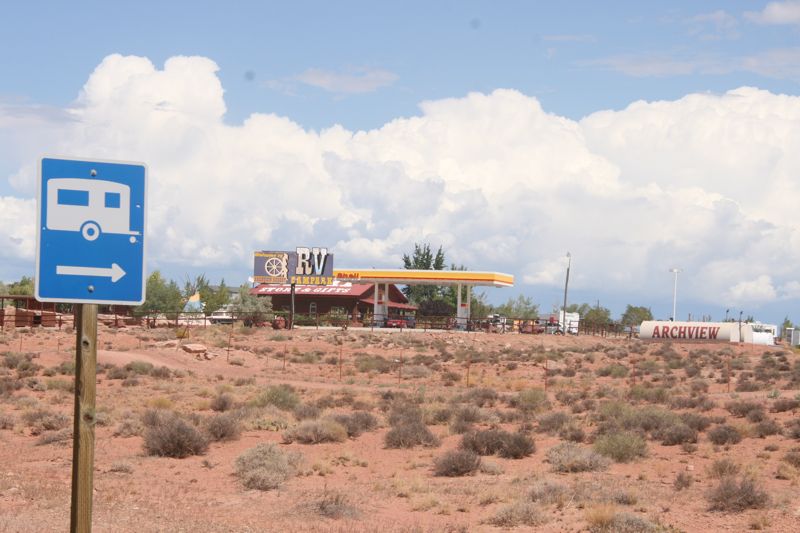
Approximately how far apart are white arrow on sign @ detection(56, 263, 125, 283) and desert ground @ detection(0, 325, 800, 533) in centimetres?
838

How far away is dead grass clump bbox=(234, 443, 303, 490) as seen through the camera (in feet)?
56.1

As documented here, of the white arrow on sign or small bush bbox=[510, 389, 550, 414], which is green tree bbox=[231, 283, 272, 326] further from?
the white arrow on sign

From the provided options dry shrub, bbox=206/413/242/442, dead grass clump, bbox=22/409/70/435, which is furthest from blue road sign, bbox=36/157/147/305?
dead grass clump, bbox=22/409/70/435

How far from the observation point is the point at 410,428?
2373 centimetres

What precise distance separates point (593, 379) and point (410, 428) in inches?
1035

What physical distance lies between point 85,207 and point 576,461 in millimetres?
16092

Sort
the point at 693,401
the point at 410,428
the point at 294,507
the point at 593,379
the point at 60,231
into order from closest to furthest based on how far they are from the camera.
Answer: the point at 60,231, the point at 294,507, the point at 410,428, the point at 693,401, the point at 593,379

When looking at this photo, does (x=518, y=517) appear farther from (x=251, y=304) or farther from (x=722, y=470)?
(x=251, y=304)

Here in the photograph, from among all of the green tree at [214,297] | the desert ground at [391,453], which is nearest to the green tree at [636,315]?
the green tree at [214,297]

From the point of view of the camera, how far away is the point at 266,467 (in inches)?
711

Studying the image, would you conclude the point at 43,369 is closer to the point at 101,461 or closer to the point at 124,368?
the point at 124,368

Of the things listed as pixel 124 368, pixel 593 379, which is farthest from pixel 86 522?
pixel 593 379

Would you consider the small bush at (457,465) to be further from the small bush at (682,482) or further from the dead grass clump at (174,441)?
the dead grass clump at (174,441)

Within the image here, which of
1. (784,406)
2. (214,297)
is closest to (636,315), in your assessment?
(214,297)
